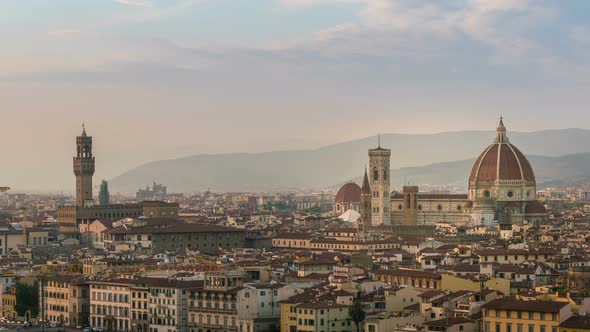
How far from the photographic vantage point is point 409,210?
152 m

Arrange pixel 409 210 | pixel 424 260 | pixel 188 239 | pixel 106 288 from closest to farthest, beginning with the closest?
pixel 106 288
pixel 424 260
pixel 188 239
pixel 409 210

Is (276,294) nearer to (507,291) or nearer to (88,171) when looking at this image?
(507,291)

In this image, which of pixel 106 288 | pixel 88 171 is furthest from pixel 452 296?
pixel 88 171

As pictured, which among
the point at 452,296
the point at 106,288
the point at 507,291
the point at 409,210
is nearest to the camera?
the point at 452,296

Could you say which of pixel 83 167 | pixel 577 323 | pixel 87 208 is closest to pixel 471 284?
pixel 577 323

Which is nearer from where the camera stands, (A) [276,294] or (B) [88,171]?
(A) [276,294]

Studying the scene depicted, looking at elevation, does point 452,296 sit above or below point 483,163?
below

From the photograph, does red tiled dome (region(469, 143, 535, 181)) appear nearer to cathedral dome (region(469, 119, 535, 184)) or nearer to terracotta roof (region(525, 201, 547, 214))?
cathedral dome (region(469, 119, 535, 184))

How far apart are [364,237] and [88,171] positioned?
164 ft

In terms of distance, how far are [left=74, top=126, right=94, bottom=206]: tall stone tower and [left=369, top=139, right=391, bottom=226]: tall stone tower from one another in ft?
105

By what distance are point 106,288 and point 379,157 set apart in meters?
84.2

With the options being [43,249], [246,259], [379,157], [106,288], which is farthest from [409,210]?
[106,288]

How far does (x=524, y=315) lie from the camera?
53844 millimetres

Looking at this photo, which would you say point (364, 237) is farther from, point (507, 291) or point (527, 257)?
point (507, 291)
